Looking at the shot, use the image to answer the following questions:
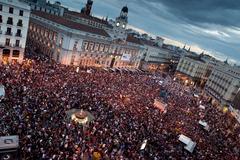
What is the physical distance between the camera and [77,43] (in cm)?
5509

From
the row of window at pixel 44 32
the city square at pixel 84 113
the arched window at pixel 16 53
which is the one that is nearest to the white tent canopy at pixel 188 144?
the city square at pixel 84 113

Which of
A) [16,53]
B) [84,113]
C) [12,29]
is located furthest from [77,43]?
[84,113]

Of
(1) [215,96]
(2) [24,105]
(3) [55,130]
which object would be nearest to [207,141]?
(3) [55,130]

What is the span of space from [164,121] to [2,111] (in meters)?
20.0

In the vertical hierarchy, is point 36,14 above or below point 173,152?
above

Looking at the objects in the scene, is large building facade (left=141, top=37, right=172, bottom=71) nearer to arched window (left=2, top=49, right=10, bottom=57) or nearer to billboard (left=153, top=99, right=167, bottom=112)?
billboard (left=153, top=99, right=167, bottom=112)

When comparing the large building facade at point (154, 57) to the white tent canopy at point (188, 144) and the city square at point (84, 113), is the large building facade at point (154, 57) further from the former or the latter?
the white tent canopy at point (188, 144)

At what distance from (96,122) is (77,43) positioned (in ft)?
105

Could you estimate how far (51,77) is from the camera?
3666 cm

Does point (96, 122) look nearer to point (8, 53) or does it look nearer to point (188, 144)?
point (188, 144)

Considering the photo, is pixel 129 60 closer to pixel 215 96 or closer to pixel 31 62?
pixel 215 96

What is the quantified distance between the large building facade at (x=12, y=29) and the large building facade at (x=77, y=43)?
11.3 metres

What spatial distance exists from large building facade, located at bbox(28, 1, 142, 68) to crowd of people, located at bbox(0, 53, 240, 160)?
40.0ft

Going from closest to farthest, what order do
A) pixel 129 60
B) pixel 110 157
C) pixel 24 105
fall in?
pixel 110 157 → pixel 24 105 → pixel 129 60
